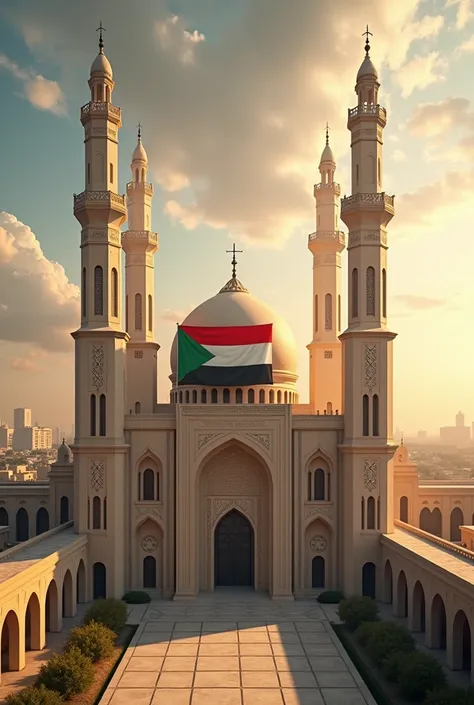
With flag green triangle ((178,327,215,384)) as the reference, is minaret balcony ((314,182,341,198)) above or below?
above

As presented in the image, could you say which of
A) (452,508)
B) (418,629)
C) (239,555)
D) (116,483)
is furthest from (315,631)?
(452,508)

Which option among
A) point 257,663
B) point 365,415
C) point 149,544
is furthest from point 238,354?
point 257,663

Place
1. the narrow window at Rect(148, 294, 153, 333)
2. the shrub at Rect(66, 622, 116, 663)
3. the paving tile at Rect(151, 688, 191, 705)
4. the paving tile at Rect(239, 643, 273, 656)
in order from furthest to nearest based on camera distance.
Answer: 1. the narrow window at Rect(148, 294, 153, 333)
2. the paving tile at Rect(239, 643, 273, 656)
3. the shrub at Rect(66, 622, 116, 663)
4. the paving tile at Rect(151, 688, 191, 705)

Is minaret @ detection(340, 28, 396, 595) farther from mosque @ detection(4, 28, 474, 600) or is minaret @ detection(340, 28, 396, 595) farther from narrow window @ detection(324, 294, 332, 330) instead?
narrow window @ detection(324, 294, 332, 330)

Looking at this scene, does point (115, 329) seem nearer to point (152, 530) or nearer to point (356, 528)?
point (152, 530)

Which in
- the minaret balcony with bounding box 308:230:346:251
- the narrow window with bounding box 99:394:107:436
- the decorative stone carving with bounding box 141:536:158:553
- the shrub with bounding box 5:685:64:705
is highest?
the minaret balcony with bounding box 308:230:346:251

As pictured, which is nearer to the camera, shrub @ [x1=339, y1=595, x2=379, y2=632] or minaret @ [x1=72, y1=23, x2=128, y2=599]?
shrub @ [x1=339, y1=595, x2=379, y2=632]

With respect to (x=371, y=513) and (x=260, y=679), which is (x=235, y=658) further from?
(x=371, y=513)

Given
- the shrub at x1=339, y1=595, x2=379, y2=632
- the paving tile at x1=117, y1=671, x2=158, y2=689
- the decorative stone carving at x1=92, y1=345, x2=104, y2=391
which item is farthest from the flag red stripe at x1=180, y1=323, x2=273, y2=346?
the paving tile at x1=117, y1=671, x2=158, y2=689
